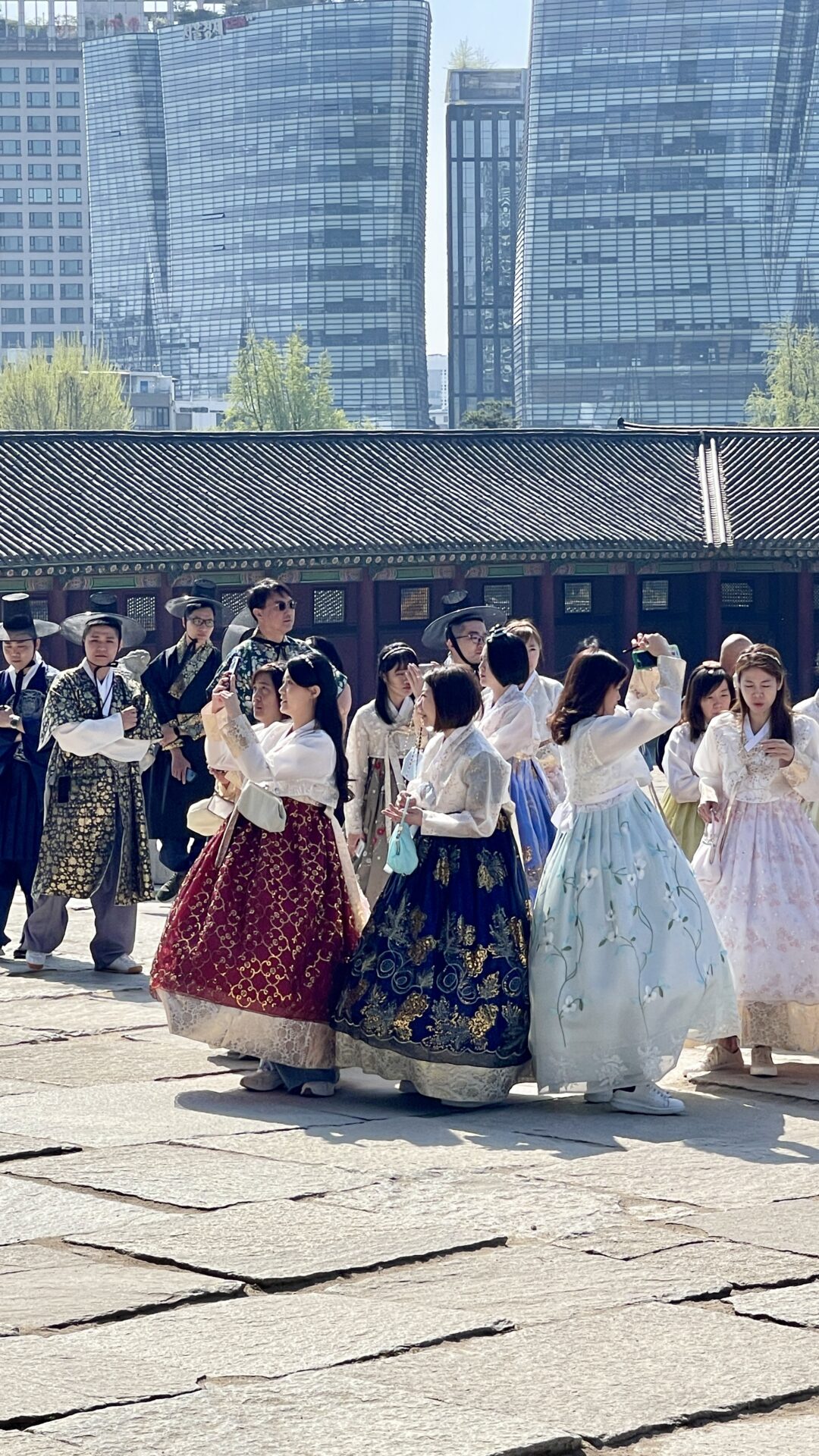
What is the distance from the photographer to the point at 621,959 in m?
6.34

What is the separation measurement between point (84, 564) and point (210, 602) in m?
17.9

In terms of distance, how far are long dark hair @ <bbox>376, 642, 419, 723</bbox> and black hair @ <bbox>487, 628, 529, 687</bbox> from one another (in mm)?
1268

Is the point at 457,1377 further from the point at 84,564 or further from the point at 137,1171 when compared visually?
the point at 84,564

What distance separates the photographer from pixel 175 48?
11281 centimetres

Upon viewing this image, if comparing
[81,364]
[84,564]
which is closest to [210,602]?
[84,564]

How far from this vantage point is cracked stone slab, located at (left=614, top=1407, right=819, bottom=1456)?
355 cm

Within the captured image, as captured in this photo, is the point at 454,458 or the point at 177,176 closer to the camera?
the point at 454,458

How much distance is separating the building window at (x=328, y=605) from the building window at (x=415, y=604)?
1.02 m

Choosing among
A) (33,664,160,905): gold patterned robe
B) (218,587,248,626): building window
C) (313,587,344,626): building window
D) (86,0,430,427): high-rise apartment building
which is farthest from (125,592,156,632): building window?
(86,0,430,427): high-rise apartment building

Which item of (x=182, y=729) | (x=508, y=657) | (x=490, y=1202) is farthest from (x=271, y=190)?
(x=490, y=1202)

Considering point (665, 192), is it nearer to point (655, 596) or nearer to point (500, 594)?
point (655, 596)

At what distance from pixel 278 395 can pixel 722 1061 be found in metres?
65.3

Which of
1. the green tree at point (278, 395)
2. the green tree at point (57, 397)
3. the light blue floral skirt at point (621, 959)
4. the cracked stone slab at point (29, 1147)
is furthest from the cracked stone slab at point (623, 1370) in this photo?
the green tree at point (278, 395)

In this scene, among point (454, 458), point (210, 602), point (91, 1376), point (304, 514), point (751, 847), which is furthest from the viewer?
point (454, 458)
